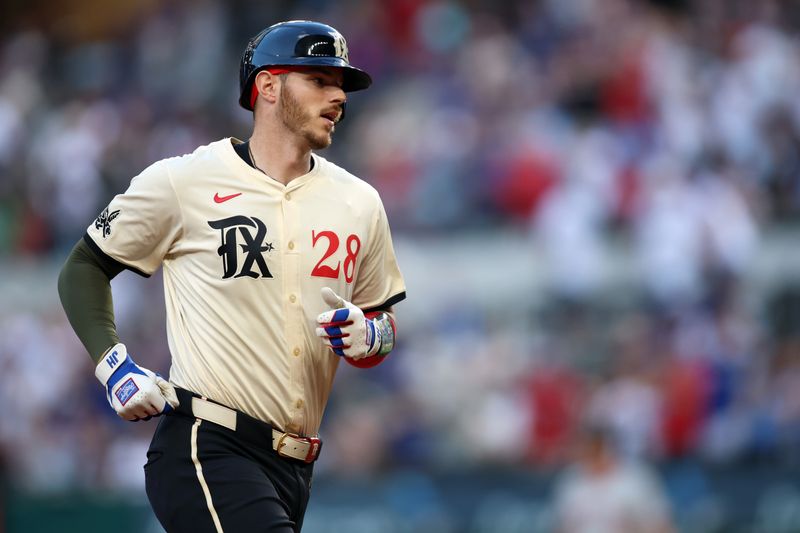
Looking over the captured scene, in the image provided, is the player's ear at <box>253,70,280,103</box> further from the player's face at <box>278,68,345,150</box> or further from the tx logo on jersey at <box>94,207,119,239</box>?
the tx logo on jersey at <box>94,207,119,239</box>

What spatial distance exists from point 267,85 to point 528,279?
781 cm

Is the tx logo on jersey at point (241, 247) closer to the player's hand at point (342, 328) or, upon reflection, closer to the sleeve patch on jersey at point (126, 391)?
the player's hand at point (342, 328)

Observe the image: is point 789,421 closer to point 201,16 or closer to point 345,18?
point 345,18

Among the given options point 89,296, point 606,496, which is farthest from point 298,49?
point 606,496

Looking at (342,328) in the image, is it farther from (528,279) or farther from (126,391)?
(528,279)

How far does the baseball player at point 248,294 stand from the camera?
4.93 m

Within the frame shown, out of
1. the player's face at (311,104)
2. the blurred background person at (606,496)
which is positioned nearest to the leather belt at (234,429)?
the player's face at (311,104)

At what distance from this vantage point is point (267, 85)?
17.3 ft

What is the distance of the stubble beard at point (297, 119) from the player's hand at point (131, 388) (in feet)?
3.34

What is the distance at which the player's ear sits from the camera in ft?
17.2

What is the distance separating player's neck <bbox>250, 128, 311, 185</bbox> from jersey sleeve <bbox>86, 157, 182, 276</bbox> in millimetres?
361

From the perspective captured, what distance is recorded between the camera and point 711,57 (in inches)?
513

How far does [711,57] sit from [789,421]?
13.0 feet

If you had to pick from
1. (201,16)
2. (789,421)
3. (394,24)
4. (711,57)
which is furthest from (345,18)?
(789,421)
